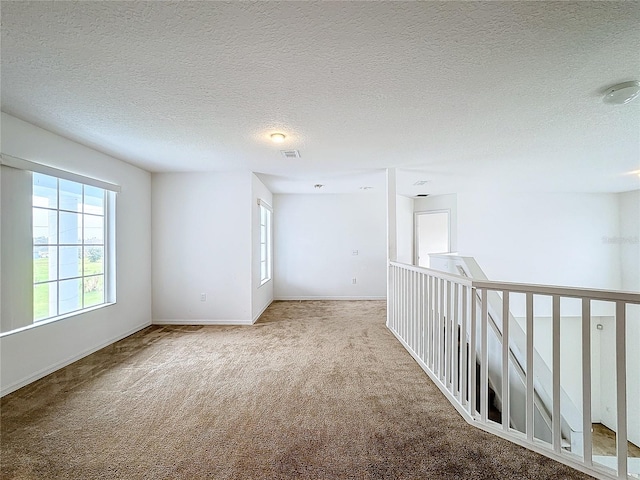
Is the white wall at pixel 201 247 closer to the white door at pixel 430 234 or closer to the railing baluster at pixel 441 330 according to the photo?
the railing baluster at pixel 441 330

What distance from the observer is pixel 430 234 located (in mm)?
6742

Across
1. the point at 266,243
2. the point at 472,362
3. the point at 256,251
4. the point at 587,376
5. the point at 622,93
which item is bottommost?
the point at 472,362

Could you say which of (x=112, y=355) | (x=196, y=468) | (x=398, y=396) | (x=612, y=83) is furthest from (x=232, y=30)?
(x=112, y=355)

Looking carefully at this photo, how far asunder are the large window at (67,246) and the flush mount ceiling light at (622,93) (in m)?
4.55

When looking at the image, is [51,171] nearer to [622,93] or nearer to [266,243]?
[266,243]

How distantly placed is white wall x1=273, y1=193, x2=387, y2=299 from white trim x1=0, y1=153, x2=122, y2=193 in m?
3.37

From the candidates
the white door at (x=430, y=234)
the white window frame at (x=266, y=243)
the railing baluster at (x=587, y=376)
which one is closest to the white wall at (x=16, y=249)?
the white window frame at (x=266, y=243)

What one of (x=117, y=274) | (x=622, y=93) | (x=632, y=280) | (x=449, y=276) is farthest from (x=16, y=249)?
(x=632, y=280)

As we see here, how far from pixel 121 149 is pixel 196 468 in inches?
125

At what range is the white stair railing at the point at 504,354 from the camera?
4.89 feet

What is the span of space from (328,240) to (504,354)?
4.76 metres

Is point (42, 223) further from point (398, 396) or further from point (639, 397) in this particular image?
point (639, 397)

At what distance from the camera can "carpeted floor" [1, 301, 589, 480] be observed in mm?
1582

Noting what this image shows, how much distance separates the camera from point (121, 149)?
3.29m
